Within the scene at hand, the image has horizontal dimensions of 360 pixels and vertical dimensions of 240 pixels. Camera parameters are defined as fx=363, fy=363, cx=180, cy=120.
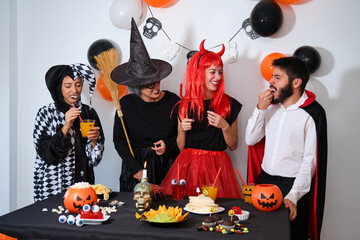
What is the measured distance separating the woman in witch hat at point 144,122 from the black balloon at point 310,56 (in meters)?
1.19

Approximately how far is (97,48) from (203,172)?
1762 mm

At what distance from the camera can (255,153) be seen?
3188 mm

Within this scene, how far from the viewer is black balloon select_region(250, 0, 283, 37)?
10.5ft

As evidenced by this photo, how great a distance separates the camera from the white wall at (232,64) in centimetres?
337

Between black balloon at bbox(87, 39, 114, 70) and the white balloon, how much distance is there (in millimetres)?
232

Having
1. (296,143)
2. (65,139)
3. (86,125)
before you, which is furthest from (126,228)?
(296,143)

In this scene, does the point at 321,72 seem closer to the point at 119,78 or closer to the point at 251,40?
the point at 251,40

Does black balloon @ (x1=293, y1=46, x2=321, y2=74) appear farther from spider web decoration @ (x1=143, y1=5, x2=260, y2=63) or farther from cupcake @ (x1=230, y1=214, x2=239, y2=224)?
cupcake @ (x1=230, y1=214, x2=239, y2=224)

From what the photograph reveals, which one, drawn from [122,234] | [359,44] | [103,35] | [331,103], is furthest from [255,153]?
[103,35]

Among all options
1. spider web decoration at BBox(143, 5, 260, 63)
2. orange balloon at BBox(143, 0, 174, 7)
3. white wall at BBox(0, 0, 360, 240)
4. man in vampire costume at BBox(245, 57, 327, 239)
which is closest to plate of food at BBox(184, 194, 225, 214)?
man in vampire costume at BBox(245, 57, 327, 239)

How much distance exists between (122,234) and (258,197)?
81 cm

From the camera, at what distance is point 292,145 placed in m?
2.74

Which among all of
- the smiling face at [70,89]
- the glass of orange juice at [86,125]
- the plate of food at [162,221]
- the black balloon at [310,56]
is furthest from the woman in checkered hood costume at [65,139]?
the black balloon at [310,56]

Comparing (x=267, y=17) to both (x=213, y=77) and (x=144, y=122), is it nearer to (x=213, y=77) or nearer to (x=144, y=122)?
(x=213, y=77)
